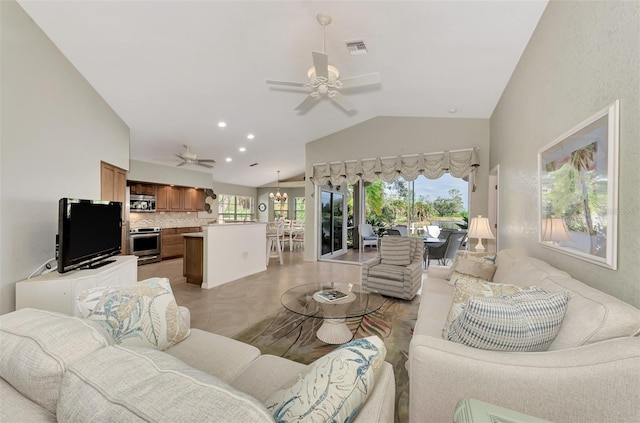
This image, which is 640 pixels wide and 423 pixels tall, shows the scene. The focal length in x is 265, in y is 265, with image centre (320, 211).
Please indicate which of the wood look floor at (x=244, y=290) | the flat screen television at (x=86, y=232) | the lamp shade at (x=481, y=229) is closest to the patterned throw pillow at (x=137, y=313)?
the flat screen television at (x=86, y=232)

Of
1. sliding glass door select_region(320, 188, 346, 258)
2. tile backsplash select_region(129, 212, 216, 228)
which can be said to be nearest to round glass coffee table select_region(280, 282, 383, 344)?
sliding glass door select_region(320, 188, 346, 258)

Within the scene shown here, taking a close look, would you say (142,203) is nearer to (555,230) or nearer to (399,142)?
(399,142)

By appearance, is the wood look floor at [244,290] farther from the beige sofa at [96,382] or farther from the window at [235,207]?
the window at [235,207]

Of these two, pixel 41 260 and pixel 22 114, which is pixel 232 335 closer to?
pixel 41 260

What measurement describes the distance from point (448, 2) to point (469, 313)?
271cm

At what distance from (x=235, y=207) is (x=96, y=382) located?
10400mm

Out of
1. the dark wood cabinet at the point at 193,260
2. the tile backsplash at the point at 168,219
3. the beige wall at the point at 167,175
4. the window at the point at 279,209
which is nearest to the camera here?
the dark wood cabinet at the point at 193,260

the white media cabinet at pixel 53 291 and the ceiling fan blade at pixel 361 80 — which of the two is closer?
the white media cabinet at pixel 53 291

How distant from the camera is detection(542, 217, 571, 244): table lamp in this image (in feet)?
6.40

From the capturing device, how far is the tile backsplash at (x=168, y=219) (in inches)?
261

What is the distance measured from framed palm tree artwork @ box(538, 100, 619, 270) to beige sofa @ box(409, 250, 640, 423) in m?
0.45

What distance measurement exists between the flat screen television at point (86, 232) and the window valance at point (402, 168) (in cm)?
445

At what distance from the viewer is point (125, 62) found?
10.00 feet

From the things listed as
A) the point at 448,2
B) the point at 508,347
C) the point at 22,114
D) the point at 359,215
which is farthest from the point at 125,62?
the point at 359,215
